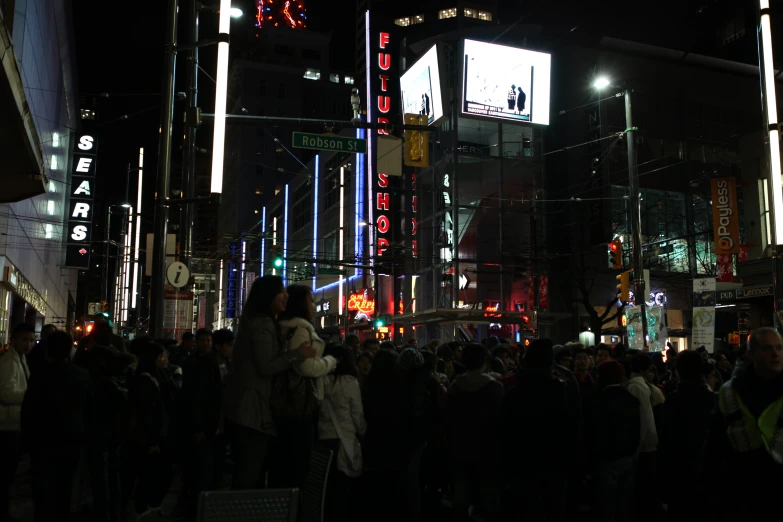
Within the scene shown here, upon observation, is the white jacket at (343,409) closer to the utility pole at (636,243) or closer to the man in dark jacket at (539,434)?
the man in dark jacket at (539,434)

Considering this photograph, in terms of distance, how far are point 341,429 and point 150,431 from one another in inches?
92.7

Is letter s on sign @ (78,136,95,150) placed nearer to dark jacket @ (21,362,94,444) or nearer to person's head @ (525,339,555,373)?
dark jacket @ (21,362,94,444)

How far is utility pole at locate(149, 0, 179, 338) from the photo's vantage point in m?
13.5

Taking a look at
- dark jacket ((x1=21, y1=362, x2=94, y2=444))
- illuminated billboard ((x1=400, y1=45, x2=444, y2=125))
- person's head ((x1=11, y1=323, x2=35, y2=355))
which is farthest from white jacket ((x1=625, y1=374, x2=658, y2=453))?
illuminated billboard ((x1=400, y1=45, x2=444, y2=125))

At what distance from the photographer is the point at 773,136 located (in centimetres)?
1197

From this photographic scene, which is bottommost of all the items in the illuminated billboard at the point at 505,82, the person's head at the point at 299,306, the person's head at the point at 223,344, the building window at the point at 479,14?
the person's head at the point at 223,344

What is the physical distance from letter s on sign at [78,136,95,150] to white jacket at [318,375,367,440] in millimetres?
26108

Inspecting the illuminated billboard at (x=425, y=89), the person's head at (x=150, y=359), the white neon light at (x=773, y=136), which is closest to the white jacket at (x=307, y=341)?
the person's head at (x=150, y=359)

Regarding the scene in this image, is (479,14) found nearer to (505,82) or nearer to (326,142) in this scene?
(505,82)

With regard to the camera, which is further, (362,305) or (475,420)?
(362,305)

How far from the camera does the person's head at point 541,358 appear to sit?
241 inches

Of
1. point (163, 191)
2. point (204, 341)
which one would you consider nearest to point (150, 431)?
point (204, 341)

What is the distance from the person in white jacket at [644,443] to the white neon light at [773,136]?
17.6ft

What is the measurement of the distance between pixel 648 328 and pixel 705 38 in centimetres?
4493
